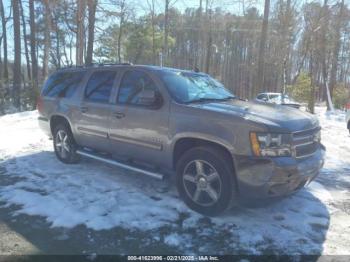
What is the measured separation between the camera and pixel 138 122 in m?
5.02

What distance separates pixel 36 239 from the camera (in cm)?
378

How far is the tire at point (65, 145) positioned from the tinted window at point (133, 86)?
1.76 m

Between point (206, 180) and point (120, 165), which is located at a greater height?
point (206, 180)

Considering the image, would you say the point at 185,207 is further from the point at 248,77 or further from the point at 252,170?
the point at 248,77

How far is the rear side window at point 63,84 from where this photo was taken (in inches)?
254

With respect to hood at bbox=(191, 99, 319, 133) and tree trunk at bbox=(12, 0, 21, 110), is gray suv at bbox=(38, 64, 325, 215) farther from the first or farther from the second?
tree trunk at bbox=(12, 0, 21, 110)

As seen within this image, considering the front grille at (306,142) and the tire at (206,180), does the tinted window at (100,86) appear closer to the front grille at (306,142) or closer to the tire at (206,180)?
the tire at (206,180)

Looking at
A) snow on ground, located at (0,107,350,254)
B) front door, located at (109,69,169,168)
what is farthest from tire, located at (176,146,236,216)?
front door, located at (109,69,169,168)

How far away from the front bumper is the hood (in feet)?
1.24

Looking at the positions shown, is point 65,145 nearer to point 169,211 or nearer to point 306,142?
point 169,211

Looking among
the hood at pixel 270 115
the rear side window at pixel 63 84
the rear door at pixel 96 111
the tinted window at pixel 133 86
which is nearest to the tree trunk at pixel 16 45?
the rear side window at pixel 63 84

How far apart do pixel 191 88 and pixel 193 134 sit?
1.00 m

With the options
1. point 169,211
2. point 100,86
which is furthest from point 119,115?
point 169,211

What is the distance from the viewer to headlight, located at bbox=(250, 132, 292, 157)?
153 inches
